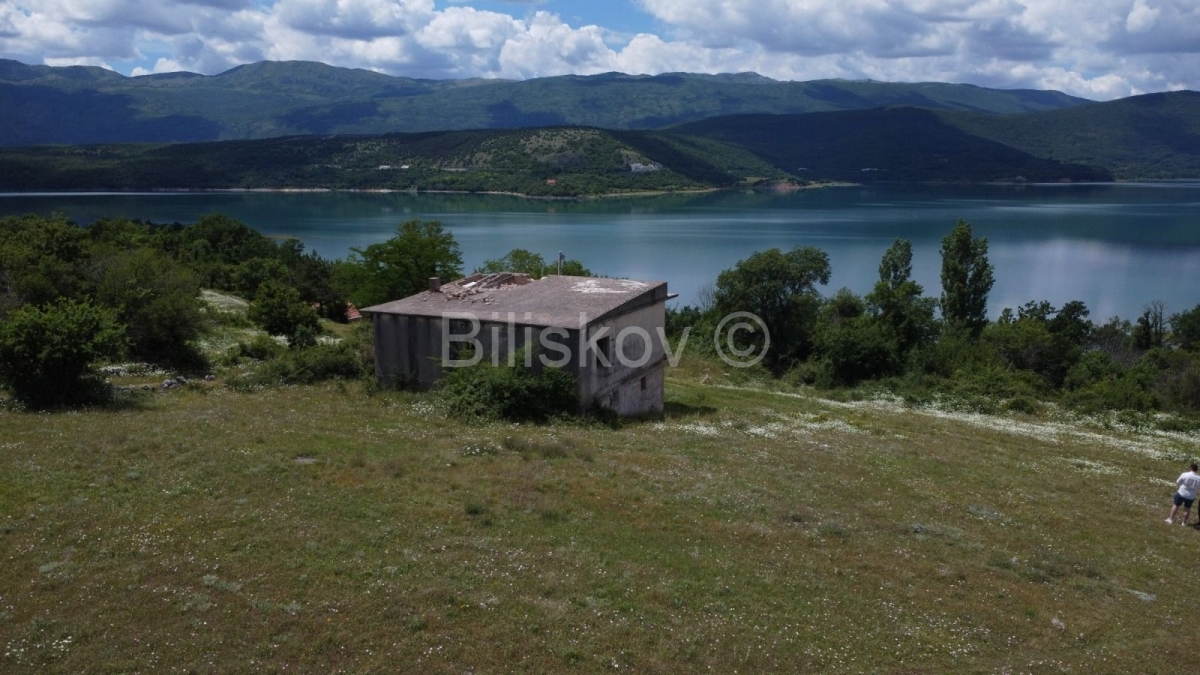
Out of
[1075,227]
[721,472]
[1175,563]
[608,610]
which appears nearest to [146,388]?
[721,472]

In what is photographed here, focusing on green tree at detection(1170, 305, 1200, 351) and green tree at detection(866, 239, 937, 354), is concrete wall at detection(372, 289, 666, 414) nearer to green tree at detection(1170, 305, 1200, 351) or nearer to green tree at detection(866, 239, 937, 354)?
green tree at detection(866, 239, 937, 354)

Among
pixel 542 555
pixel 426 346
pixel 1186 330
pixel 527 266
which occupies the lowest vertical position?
pixel 1186 330

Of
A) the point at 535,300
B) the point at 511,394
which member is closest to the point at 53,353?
the point at 511,394

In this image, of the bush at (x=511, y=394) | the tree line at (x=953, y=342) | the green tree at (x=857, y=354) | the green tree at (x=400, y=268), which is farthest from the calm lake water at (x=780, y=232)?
the bush at (x=511, y=394)

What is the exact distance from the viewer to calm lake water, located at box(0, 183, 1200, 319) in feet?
308

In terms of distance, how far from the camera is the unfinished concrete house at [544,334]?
88.7 feet

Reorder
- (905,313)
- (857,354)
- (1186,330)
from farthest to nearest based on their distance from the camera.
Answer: (1186,330) < (905,313) < (857,354)

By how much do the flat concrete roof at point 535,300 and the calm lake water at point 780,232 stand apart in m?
50.7

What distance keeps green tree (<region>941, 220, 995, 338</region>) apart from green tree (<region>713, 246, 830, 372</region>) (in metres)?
12.0

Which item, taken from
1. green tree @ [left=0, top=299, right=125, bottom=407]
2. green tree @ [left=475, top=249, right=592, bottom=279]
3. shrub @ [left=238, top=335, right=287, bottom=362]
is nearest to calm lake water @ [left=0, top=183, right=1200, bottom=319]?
green tree @ [left=475, top=249, right=592, bottom=279]

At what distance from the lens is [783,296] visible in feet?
175

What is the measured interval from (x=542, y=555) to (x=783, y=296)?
41967 millimetres

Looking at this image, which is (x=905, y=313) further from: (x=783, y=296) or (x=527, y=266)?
(x=527, y=266)

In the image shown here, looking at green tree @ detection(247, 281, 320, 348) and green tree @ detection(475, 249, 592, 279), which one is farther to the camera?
green tree @ detection(475, 249, 592, 279)
